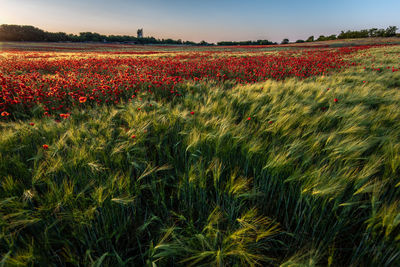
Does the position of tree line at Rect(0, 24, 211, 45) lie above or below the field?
above

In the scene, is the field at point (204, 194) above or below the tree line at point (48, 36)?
below

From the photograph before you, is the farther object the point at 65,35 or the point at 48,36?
the point at 65,35

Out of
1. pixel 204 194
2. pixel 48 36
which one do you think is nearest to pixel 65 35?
pixel 48 36

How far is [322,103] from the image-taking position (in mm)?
2957

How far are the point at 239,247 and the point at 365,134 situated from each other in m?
1.94

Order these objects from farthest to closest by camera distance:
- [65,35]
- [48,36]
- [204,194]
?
[65,35] < [48,36] < [204,194]

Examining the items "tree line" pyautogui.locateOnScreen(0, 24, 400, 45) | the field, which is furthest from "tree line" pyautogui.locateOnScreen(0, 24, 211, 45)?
the field

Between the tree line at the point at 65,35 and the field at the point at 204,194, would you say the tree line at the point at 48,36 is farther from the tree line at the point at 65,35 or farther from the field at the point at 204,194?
the field at the point at 204,194

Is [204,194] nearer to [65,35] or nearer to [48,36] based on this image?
[48,36]

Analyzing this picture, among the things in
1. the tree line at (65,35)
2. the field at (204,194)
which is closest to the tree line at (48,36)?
the tree line at (65,35)

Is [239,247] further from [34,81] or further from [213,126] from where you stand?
[34,81]

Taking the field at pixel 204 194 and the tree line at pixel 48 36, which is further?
the tree line at pixel 48 36

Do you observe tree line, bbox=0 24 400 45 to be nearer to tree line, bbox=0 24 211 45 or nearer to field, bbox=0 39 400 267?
tree line, bbox=0 24 211 45

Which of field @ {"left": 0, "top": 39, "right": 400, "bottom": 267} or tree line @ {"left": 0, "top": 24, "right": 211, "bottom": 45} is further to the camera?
tree line @ {"left": 0, "top": 24, "right": 211, "bottom": 45}
